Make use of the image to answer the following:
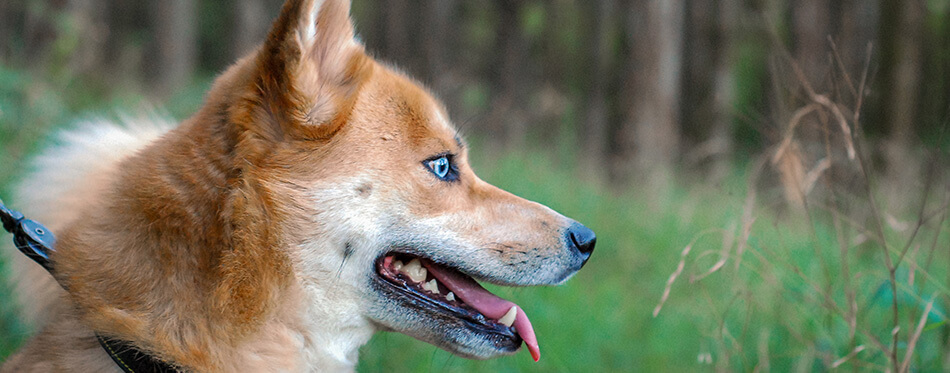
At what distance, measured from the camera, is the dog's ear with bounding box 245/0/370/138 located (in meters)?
2.29

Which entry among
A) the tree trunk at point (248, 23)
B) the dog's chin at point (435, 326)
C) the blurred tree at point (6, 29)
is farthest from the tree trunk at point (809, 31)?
the dog's chin at point (435, 326)

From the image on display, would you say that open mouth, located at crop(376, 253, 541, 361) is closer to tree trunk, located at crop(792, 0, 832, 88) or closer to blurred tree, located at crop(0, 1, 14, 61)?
blurred tree, located at crop(0, 1, 14, 61)

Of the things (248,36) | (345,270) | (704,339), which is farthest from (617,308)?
(248,36)

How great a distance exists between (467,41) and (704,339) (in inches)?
941

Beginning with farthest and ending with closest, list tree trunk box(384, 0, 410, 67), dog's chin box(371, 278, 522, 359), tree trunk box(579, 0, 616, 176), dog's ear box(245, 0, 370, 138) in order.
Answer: tree trunk box(384, 0, 410, 67), tree trunk box(579, 0, 616, 176), dog's chin box(371, 278, 522, 359), dog's ear box(245, 0, 370, 138)

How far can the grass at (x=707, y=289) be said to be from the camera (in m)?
3.37

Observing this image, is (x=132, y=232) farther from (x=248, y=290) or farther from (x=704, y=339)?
(x=704, y=339)

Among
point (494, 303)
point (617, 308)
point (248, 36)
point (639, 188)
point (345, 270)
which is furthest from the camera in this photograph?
point (248, 36)

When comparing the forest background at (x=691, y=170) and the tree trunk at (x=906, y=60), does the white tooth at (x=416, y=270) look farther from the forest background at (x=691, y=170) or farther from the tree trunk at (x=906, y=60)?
the tree trunk at (x=906, y=60)

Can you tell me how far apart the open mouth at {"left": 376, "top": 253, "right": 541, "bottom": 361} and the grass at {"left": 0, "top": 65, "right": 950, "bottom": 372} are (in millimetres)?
670

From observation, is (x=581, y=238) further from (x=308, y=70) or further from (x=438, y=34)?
(x=438, y=34)

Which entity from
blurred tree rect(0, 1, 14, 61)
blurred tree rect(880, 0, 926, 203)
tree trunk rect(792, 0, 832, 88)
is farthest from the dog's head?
blurred tree rect(880, 0, 926, 203)

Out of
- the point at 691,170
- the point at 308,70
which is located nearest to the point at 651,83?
the point at 691,170

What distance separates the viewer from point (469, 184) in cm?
280
